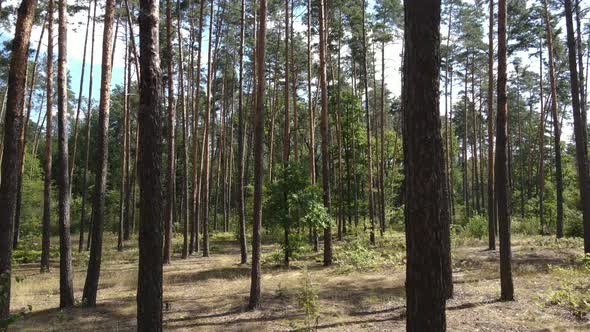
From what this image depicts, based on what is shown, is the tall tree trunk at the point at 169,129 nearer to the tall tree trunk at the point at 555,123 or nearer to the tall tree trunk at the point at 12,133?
the tall tree trunk at the point at 12,133

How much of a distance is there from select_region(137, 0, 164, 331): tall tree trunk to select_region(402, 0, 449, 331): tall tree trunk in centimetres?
348

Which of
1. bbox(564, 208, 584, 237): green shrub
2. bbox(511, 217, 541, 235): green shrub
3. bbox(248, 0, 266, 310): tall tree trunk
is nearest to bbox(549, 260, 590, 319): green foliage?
bbox(248, 0, 266, 310): tall tree trunk

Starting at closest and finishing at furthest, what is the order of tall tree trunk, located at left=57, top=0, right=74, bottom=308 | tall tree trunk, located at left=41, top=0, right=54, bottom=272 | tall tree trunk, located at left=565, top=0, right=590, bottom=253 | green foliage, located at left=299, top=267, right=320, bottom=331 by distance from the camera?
1. green foliage, located at left=299, top=267, right=320, bottom=331
2. tall tree trunk, located at left=57, top=0, right=74, bottom=308
3. tall tree trunk, located at left=565, top=0, right=590, bottom=253
4. tall tree trunk, located at left=41, top=0, right=54, bottom=272

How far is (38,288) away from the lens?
13.2 meters

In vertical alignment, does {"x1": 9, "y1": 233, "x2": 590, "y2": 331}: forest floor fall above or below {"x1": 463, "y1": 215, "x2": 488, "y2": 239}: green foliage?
below

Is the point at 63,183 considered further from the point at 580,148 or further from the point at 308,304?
the point at 580,148

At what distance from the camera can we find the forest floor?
8398 millimetres

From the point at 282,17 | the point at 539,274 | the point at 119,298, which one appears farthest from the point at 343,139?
the point at 119,298

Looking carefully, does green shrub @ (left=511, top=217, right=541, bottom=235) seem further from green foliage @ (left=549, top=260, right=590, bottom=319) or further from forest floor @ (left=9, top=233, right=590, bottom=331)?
green foliage @ (left=549, top=260, right=590, bottom=319)

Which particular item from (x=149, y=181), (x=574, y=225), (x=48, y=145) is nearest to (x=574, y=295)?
(x=149, y=181)

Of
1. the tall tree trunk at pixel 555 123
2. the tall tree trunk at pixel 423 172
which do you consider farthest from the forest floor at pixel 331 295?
the tall tree trunk at pixel 423 172

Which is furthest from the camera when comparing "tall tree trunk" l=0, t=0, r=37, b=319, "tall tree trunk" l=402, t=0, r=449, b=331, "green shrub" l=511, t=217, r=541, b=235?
"green shrub" l=511, t=217, r=541, b=235

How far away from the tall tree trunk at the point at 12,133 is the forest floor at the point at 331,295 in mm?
1458

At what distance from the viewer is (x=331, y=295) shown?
1098cm
